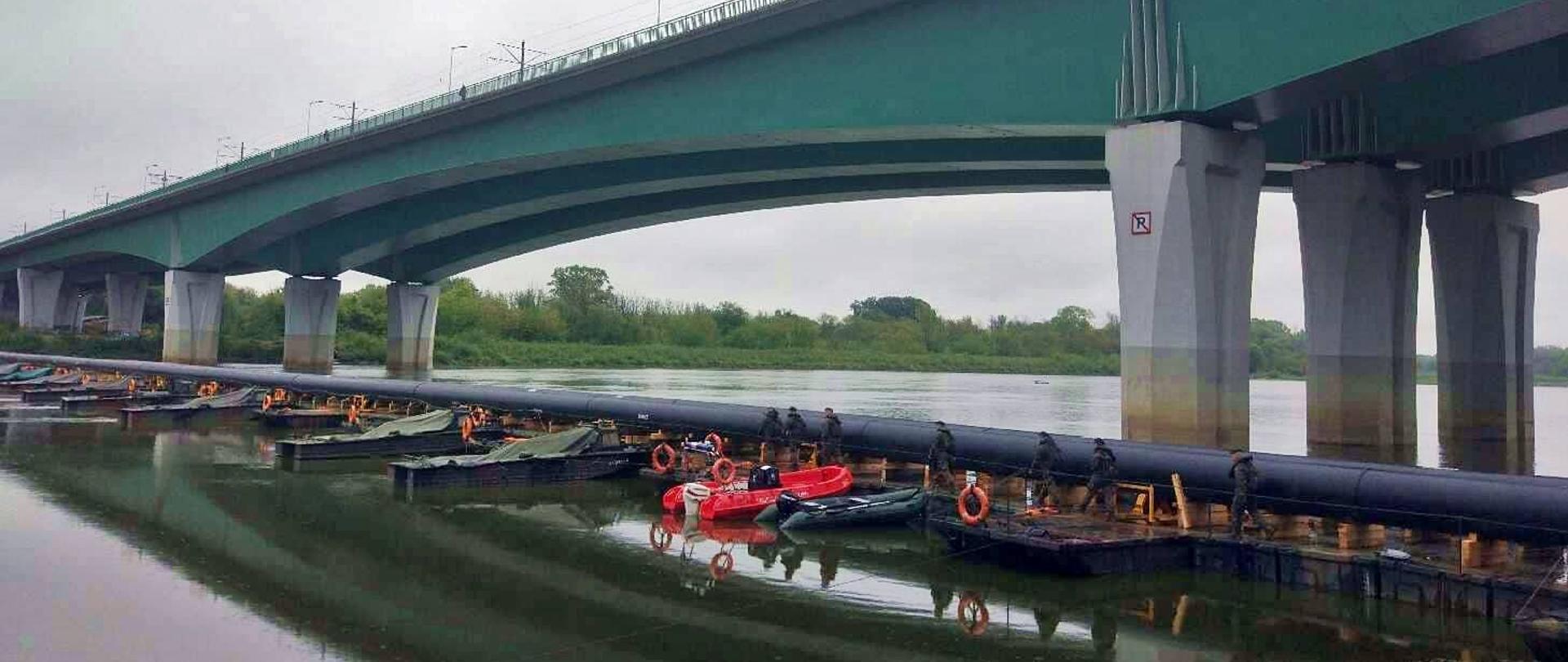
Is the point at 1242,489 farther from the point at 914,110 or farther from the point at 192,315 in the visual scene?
the point at 192,315

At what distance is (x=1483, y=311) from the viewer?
131ft

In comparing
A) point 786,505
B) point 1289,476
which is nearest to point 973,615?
point 1289,476

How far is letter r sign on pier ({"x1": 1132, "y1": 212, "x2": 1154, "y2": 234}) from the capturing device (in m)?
27.3

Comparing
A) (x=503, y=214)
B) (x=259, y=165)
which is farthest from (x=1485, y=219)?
(x=259, y=165)

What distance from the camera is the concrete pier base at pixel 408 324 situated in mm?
82125

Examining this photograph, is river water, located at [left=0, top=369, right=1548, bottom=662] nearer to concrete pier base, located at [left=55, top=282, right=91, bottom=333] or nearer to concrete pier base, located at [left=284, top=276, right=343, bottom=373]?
concrete pier base, located at [left=284, top=276, right=343, bottom=373]

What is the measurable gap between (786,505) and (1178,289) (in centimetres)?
1185

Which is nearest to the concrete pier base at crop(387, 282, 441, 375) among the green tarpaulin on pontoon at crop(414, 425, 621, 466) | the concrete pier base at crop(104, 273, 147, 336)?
the concrete pier base at crop(104, 273, 147, 336)

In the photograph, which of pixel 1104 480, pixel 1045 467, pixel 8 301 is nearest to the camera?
pixel 1104 480

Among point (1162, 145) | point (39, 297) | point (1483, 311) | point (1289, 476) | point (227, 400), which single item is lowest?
point (227, 400)

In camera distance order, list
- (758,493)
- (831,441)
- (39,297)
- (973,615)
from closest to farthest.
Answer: (973,615)
(758,493)
(831,441)
(39,297)

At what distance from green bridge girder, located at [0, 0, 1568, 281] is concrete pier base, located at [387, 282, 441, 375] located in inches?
784

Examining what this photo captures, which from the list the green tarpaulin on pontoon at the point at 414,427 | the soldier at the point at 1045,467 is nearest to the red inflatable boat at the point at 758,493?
the soldier at the point at 1045,467

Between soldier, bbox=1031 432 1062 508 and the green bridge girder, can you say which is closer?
soldier, bbox=1031 432 1062 508
